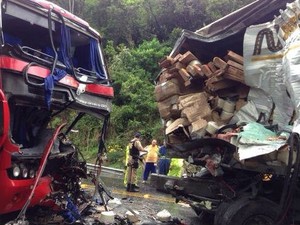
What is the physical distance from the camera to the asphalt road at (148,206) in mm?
6717

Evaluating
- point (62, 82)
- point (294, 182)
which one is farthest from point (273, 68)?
point (62, 82)

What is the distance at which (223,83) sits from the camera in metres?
5.61

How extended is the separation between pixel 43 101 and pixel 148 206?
3757 millimetres

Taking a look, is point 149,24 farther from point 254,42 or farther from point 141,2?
point 254,42

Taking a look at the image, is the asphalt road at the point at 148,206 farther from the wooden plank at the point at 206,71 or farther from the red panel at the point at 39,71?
the wooden plank at the point at 206,71

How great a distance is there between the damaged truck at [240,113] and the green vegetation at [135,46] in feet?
35.9

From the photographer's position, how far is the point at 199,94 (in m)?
5.80

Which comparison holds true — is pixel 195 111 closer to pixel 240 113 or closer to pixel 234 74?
pixel 240 113

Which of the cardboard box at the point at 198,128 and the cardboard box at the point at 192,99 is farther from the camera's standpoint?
the cardboard box at the point at 192,99

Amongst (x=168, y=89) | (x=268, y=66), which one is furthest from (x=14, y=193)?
(x=268, y=66)

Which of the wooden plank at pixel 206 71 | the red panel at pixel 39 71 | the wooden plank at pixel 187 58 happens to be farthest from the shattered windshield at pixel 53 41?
the wooden plank at pixel 206 71

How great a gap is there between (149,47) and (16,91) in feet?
60.6

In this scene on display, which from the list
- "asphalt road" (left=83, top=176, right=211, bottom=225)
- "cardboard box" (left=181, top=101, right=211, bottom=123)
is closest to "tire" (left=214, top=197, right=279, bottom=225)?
"cardboard box" (left=181, top=101, right=211, bottom=123)

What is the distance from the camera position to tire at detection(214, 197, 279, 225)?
16.4 ft
